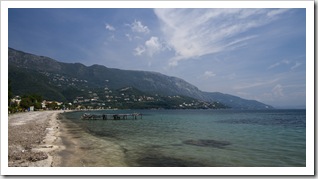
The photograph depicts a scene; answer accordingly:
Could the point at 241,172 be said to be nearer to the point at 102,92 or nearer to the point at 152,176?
the point at 152,176

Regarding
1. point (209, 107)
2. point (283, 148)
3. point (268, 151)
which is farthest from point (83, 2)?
point (209, 107)

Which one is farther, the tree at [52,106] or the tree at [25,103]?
the tree at [52,106]

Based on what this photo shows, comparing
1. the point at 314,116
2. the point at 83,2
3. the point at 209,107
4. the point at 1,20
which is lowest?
the point at 209,107

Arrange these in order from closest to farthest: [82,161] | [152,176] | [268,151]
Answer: [152,176], [82,161], [268,151]

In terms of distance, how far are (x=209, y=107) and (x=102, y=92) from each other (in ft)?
233

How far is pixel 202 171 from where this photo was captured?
8758 millimetres

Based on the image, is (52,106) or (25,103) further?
(52,106)

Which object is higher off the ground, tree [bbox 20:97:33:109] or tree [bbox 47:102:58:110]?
tree [bbox 20:97:33:109]

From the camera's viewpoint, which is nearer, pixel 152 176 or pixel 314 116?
pixel 152 176

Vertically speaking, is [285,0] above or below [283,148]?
above

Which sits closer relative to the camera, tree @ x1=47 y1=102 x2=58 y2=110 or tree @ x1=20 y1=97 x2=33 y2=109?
tree @ x1=20 y1=97 x2=33 y2=109

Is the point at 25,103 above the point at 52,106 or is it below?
above

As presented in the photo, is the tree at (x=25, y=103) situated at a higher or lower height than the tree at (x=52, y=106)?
higher

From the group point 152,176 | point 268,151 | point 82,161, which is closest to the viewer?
point 152,176
